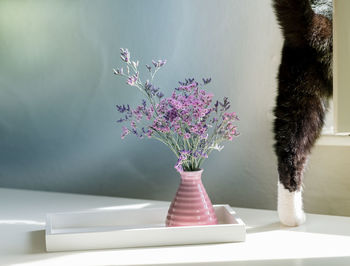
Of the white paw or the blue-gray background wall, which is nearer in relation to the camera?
the white paw

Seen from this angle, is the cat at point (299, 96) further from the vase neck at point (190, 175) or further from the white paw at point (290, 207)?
the vase neck at point (190, 175)

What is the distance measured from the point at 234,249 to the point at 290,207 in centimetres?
23

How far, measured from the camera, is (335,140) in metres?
1.39

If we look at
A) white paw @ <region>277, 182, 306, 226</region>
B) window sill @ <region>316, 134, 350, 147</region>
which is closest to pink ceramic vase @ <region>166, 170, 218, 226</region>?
white paw @ <region>277, 182, 306, 226</region>

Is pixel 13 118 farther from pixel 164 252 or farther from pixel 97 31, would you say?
pixel 164 252

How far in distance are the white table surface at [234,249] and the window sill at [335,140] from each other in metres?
0.19

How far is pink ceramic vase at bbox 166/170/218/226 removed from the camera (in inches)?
43.7

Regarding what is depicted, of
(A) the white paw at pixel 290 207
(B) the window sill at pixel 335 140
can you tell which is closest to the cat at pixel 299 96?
(A) the white paw at pixel 290 207

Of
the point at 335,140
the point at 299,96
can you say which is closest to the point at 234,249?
the point at 299,96

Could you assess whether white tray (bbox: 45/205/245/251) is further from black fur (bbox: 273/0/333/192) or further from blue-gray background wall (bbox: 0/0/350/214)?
blue-gray background wall (bbox: 0/0/350/214)

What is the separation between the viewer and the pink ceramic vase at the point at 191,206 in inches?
43.7

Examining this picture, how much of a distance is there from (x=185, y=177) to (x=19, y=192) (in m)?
0.83

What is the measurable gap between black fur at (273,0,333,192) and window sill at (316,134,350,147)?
0.55 feet

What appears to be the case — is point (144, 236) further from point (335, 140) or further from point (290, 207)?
point (335, 140)
